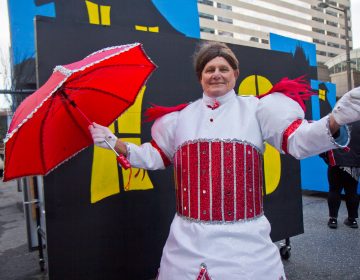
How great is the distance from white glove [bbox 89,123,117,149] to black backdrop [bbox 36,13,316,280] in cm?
66

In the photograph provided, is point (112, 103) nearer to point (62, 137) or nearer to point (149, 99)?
point (62, 137)

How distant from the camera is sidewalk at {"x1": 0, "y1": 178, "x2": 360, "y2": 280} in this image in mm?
3172

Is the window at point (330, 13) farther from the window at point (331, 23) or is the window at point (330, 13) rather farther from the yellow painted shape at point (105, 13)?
the yellow painted shape at point (105, 13)

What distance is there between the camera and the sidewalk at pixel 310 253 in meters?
3.17

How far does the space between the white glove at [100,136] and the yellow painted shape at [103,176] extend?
689 mm

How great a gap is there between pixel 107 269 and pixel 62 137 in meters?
1.12

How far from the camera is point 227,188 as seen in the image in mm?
1613

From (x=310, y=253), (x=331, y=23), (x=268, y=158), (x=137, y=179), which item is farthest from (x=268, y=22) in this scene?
(x=137, y=179)

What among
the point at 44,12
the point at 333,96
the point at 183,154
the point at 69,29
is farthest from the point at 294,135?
the point at 333,96

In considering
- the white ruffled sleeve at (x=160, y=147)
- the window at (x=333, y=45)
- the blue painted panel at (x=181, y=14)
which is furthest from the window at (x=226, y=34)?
the white ruffled sleeve at (x=160, y=147)

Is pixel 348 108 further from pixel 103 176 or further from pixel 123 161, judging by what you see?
pixel 103 176

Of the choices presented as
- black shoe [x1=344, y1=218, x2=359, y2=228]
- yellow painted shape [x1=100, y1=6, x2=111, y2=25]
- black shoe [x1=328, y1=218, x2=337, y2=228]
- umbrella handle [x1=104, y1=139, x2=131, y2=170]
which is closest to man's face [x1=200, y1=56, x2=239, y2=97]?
umbrella handle [x1=104, y1=139, x2=131, y2=170]

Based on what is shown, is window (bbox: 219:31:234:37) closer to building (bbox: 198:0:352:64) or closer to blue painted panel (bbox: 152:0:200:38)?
building (bbox: 198:0:352:64)

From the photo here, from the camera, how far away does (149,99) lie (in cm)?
258
